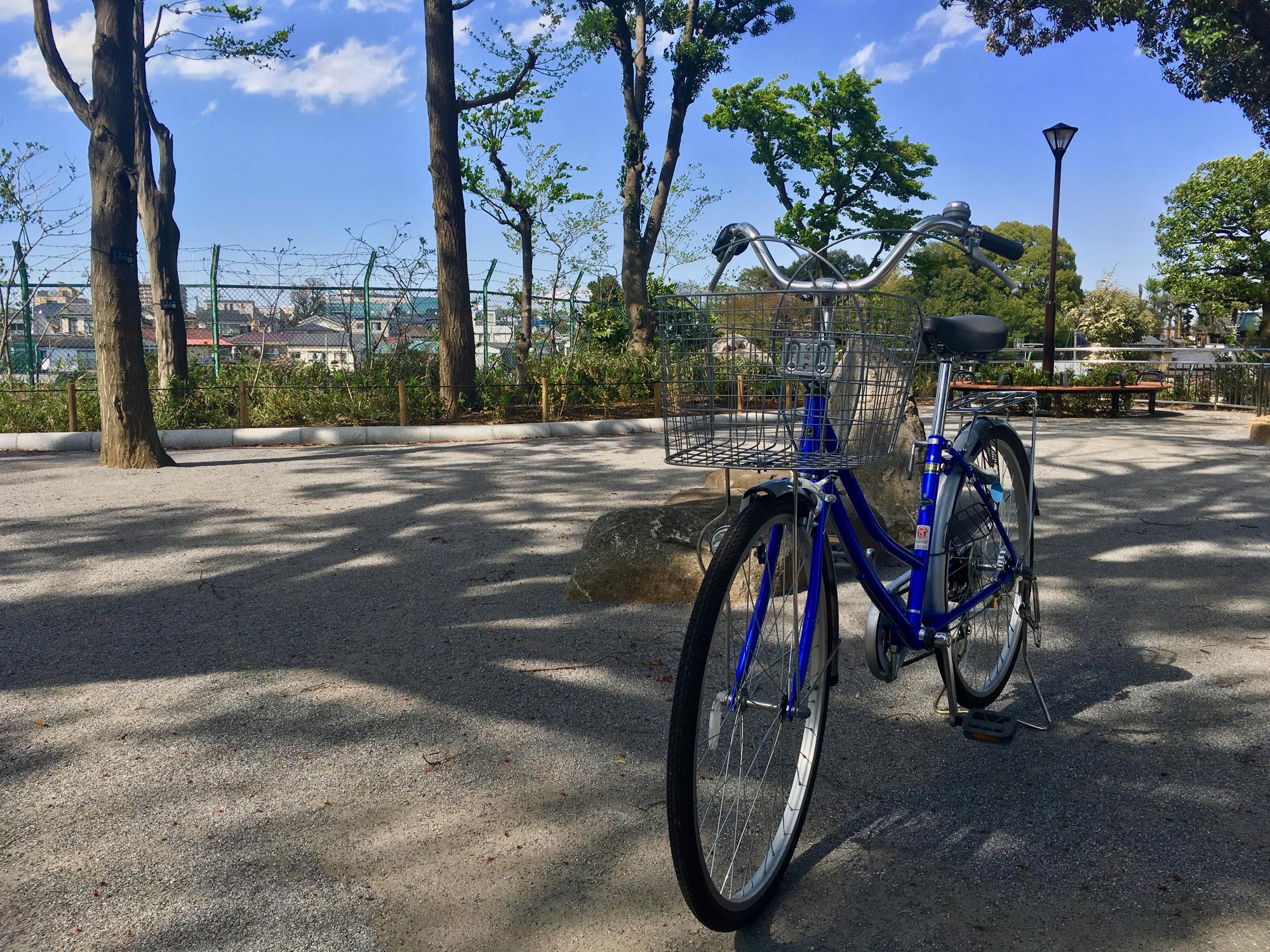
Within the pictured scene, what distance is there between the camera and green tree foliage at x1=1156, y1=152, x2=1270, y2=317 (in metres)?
35.3

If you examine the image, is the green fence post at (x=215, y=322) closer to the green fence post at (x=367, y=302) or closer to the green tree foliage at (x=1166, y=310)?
the green fence post at (x=367, y=302)

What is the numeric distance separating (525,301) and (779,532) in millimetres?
18976

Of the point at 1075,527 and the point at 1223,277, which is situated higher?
the point at 1223,277

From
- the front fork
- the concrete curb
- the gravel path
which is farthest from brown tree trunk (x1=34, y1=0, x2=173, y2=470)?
the front fork

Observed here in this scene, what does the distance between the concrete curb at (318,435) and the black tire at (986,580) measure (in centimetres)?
1120

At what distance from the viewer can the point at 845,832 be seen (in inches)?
106

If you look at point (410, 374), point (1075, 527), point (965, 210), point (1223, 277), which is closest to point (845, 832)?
point (965, 210)

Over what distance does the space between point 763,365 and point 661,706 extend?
1647mm

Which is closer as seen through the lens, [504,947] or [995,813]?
[504,947]

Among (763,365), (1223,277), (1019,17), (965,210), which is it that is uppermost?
(1019,17)

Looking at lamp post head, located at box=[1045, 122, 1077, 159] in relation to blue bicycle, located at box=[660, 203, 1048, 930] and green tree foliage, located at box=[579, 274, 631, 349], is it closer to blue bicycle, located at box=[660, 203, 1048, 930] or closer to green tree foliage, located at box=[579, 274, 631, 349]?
green tree foliage, located at box=[579, 274, 631, 349]

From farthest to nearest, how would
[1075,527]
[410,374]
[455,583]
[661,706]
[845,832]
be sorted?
[410,374], [1075,527], [455,583], [661,706], [845,832]

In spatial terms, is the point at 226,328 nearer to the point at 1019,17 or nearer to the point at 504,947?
the point at 1019,17

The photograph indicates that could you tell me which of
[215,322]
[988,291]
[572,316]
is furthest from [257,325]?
[988,291]
